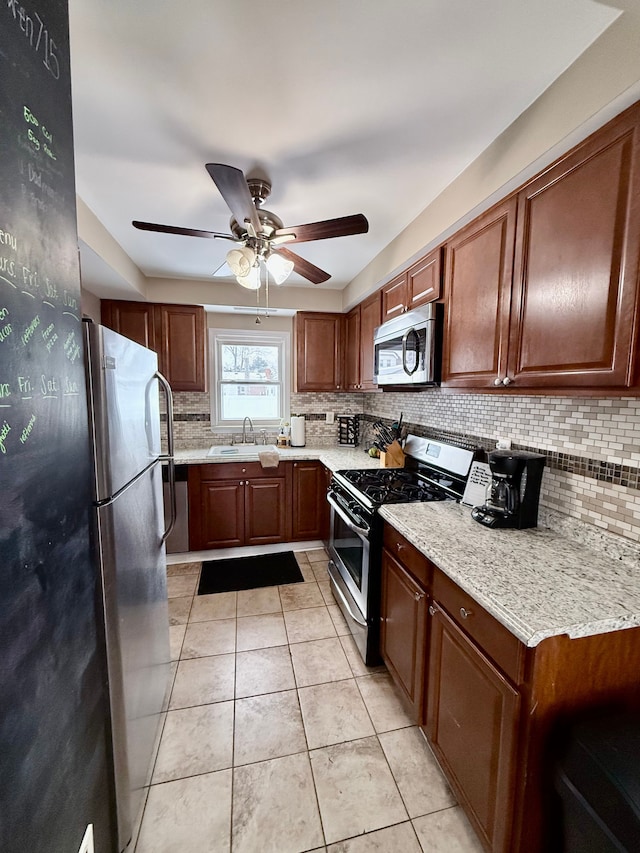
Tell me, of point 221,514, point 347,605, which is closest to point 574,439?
point 347,605

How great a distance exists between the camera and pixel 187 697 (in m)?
1.72

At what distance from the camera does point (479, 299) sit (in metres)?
1.55

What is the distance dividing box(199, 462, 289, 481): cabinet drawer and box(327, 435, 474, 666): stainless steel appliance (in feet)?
2.47

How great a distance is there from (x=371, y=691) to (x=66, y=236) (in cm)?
223

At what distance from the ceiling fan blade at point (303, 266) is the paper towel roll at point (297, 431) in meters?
1.59

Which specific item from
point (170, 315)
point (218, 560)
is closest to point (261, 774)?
point (218, 560)

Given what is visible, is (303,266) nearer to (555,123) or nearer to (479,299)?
(479,299)

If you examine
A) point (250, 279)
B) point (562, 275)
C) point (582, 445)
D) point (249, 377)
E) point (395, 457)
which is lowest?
point (395, 457)

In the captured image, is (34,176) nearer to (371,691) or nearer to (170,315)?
(371,691)

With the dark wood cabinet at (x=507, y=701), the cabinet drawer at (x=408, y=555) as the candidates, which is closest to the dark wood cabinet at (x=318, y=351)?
the cabinet drawer at (x=408, y=555)

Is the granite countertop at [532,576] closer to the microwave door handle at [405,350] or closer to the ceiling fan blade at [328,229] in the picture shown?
the microwave door handle at [405,350]

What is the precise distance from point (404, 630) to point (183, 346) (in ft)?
9.43

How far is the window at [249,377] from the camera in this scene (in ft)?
11.7

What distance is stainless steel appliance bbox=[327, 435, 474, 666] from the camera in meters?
1.83
